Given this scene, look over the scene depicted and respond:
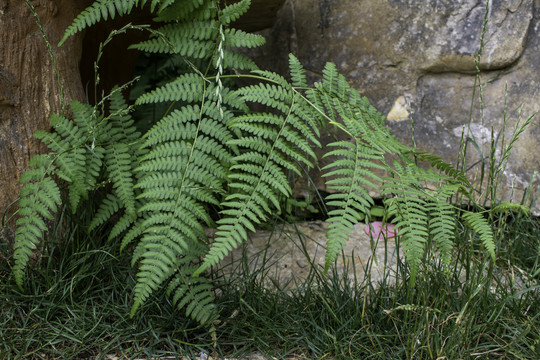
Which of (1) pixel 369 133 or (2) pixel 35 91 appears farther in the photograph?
(2) pixel 35 91

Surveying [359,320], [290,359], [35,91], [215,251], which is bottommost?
[290,359]

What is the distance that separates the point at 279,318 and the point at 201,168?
0.68 m

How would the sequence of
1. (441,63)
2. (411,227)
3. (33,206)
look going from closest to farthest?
(411,227), (33,206), (441,63)

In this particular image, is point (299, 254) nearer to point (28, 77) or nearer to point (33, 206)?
point (33, 206)

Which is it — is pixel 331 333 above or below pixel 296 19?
below

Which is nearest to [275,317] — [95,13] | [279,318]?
[279,318]

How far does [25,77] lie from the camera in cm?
237

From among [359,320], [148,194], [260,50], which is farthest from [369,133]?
[260,50]

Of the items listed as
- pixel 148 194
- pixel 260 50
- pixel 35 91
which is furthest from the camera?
pixel 260 50

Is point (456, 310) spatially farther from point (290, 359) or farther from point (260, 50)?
point (260, 50)

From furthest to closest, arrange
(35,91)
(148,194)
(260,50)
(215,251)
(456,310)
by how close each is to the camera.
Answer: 1. (260,50)
2. (35,91)
3. (456,310)
4. (148,194)
5. (215,251)

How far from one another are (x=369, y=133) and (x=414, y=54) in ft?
3.23

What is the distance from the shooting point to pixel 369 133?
218cm

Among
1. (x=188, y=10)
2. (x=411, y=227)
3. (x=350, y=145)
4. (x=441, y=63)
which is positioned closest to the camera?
(x=411, y=227)
